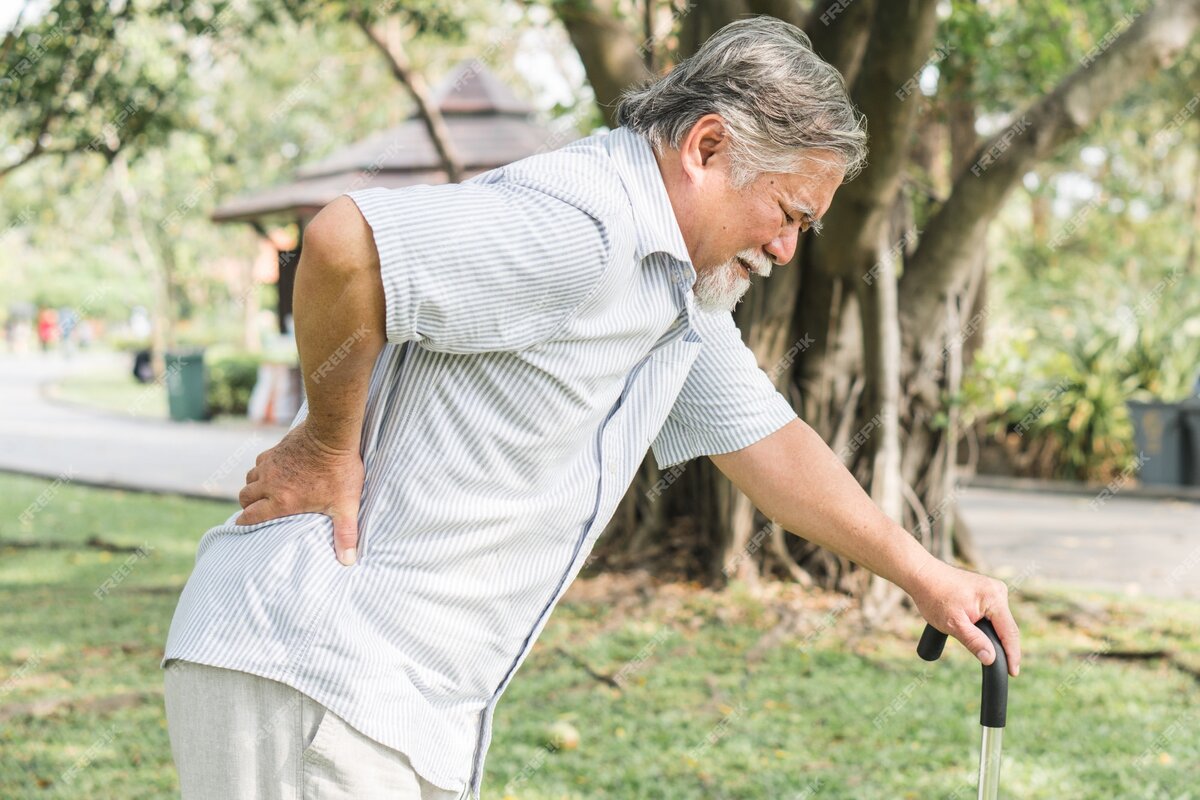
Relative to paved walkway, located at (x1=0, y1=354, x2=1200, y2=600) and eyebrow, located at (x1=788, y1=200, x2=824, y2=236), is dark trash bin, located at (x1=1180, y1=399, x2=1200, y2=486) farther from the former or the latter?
eyebrow, located at (x1=788, y1=200, x2=824, y2=236)

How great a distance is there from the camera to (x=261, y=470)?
5.85 feet

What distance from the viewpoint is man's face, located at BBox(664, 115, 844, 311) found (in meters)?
1.73

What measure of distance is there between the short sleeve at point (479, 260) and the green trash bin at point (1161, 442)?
10.7 meters

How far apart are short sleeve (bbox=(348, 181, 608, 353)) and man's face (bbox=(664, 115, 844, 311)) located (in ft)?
0.72

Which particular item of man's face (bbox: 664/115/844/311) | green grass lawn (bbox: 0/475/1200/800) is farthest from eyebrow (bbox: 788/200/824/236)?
green grass lawn (bbox: 0/475/1200/800)

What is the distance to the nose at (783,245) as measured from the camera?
1.83 m

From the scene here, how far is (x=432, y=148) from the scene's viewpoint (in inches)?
525

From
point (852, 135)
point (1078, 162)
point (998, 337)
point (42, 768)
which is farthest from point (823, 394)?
point (1078, 162)

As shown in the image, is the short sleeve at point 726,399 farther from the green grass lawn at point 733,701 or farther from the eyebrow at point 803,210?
the green grass lawn at point 733,701

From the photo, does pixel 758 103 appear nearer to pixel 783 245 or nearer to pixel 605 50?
pixel 783 245

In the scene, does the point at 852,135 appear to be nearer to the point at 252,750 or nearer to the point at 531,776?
the point at 252,750

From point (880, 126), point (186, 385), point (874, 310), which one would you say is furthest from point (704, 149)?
point (186, 385)

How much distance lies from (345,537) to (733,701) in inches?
136

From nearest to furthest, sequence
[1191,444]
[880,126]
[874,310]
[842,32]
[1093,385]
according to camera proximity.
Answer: [880,126] → [842,32] → [874,310] → [1191,444] → [1093,385]
